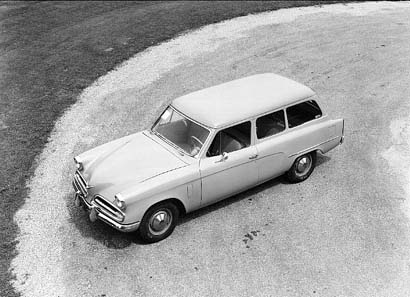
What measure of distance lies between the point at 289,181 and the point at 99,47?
28.8ft

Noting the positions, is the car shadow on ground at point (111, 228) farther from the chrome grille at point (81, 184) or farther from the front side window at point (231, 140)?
the front side window at point (231, 140)

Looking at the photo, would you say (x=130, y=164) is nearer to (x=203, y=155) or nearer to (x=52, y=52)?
(x=203, y=155)

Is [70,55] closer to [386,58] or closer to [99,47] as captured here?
[99,47]

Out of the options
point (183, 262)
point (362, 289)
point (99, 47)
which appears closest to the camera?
point (362, 289)

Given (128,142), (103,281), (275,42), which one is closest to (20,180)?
(128,142)

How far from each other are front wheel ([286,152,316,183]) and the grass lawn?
511 cm

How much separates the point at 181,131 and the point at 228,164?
3.57ft

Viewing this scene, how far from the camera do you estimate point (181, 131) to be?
945 centimetres

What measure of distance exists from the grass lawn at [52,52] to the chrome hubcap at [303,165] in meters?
5.25

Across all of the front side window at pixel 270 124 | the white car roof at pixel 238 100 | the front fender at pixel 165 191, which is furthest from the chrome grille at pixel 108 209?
the front side window at pixel 270 124

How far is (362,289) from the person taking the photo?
7.86m

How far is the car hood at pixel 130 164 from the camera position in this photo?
8562 millimetres

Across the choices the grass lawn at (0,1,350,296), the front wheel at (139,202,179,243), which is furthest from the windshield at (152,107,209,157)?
the grass lawn at (0,1,350,296)

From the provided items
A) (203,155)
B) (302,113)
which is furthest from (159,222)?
(302,113)
